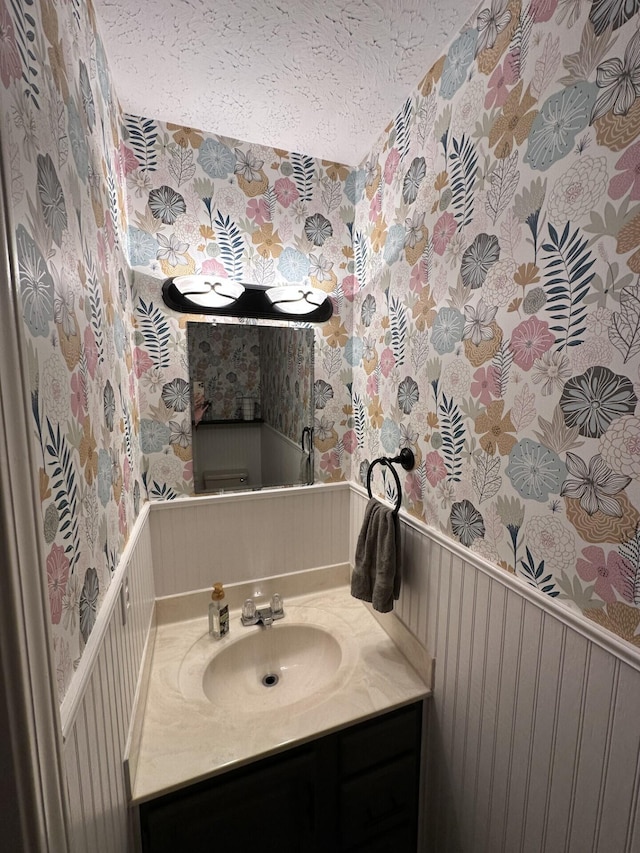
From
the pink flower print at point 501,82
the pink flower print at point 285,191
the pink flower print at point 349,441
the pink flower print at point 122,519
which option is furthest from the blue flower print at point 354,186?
the pink flower print at point 122,519

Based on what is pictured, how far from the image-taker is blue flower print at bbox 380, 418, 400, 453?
130cm

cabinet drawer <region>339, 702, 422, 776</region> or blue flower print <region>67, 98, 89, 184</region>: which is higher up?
blue flower print <region>67, 98, 89, 184</region>

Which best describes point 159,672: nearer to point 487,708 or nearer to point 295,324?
point 487,708

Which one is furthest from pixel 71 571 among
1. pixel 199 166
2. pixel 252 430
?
pixel 199 166

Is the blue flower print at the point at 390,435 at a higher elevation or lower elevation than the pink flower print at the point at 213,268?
lower

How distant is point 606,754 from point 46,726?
0.97 meters

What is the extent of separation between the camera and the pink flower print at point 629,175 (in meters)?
0.60

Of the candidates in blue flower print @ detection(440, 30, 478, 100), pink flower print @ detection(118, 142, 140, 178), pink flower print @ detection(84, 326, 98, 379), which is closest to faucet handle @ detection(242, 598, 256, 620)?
pink flower print @ detection(84, 326, 98, 379)

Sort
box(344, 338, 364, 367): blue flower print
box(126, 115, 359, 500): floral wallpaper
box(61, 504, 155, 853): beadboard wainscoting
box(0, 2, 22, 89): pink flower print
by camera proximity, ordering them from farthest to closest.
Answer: box(344, 338, 364, 367): blue flower print < box(126, 115, 359, 500): floral wallpaper < box(61, 504, 155, 853): beadboard wainscoting < box(0, 2, 22, 89): pink flower print

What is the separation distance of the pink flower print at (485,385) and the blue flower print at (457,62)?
0.79m

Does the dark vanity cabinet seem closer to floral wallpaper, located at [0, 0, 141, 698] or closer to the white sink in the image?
the white sink

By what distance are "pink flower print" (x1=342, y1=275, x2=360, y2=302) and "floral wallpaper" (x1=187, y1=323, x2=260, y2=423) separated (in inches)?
17.2

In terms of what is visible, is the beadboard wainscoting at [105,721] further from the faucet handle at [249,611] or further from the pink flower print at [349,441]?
the pink flower print at [349,441]

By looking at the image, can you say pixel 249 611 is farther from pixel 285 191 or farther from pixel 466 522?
pixel 285 191
